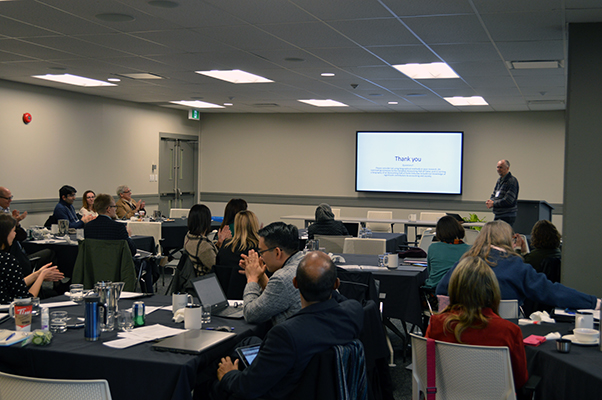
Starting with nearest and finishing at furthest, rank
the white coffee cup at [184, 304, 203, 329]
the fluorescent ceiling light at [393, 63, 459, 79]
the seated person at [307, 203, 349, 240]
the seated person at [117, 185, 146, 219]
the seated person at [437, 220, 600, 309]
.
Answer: the white coffee cup at [184, 304, 203, 329] < the seated person at [437, 220, 600, 309] < the seated person at [307, 203, 349, 240] < the fluorescent ceiling light at [393, 63, 459, 79] < the seated person at [117, 185, 146, 219]

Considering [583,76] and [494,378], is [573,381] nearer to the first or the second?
[494,378]

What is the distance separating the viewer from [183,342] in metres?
2.64

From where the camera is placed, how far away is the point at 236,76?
28.0 feet

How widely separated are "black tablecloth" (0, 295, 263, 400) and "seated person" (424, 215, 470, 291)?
2.50 metres

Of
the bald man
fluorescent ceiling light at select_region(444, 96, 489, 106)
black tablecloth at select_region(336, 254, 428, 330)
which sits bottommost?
black tablecloth at select_region(336, 254, 428, 330)

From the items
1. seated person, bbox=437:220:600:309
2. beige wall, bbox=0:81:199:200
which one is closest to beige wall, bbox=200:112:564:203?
beige wall, bbox=0:81:199:200

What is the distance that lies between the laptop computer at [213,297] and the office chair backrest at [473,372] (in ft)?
3.95

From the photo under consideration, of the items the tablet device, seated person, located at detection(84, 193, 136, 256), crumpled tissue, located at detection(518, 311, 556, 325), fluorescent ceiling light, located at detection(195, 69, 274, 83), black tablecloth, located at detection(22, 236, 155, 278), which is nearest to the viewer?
the tablet device

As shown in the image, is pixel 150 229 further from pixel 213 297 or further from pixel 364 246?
pixel 213 297

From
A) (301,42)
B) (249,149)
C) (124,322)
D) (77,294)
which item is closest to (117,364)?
(124,322)

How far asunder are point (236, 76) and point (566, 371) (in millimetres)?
6943

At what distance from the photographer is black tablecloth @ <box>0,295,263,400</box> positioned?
2.39 m

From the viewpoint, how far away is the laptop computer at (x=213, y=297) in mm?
3217

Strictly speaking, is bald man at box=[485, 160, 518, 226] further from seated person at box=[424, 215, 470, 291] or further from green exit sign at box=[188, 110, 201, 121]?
green exit sign at box=[188, 110, 201, 121]
